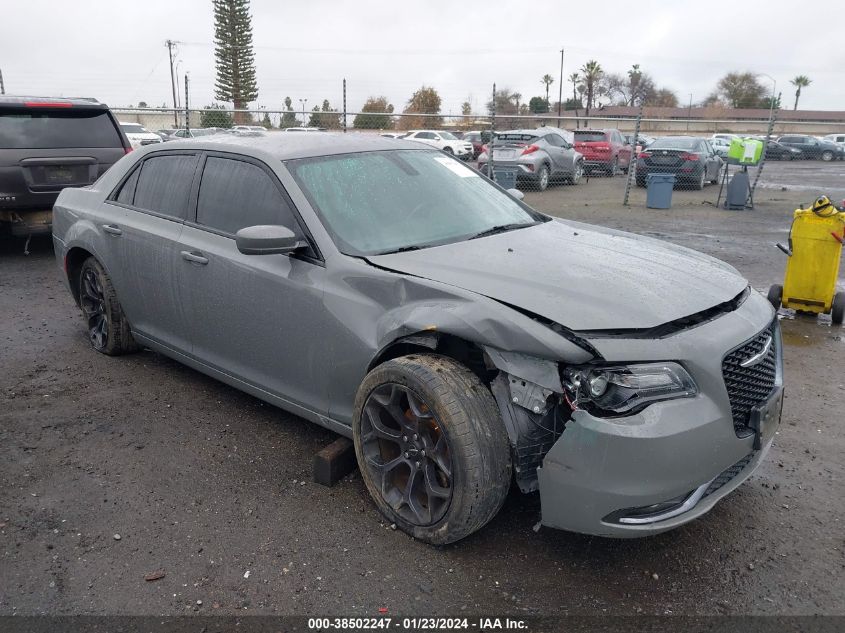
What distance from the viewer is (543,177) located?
691 inches

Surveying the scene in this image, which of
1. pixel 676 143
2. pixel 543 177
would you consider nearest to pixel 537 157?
pixel 543 177

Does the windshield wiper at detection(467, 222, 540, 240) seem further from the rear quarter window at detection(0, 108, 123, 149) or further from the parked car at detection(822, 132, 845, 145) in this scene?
the parked car at detection(822, 132, 845, 145)

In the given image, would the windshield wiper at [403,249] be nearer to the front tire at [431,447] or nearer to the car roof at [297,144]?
the front tire at [431,447]

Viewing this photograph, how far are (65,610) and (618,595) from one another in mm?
2080

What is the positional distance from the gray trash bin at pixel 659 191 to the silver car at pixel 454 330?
11311 millimetres

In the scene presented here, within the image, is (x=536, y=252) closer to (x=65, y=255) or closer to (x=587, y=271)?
(x=587, y=271)

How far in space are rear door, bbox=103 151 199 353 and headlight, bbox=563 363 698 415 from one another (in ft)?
8.33

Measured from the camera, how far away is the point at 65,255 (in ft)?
16.8

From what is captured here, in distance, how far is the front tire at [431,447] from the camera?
2.62 m

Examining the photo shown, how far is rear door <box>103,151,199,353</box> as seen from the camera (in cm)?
410

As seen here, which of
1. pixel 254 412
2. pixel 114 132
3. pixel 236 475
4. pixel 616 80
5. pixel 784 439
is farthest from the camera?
Result: pixel 616 80

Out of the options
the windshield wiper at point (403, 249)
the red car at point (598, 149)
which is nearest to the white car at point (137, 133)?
the red car at point (598, 149)


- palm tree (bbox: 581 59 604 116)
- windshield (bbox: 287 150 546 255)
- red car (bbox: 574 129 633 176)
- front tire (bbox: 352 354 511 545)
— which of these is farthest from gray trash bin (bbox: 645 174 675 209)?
palm tree (bbox: 581 59 604 116)

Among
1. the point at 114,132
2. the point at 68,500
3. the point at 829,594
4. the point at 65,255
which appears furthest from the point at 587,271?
the point at 114,132
